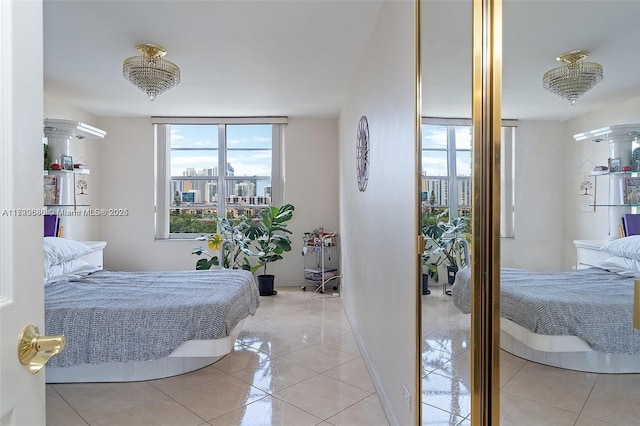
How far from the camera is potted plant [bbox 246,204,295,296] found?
5797 millimetres

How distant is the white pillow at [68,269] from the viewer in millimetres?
3563

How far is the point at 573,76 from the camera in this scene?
74 cm

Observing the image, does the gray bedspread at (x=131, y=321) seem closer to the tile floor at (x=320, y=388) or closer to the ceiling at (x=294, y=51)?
the tile floor at (x=320, y=388)

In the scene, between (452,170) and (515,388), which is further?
(452,170)

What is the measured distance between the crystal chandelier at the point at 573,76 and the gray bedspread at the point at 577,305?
0.31 meters

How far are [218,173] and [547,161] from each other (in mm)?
5941

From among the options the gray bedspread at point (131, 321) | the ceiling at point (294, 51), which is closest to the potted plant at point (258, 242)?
the ceiling at point (294, 51)

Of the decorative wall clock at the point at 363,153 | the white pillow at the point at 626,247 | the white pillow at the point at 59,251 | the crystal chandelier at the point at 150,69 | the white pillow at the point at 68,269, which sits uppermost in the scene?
the crystal chandelier at the point at 150,69

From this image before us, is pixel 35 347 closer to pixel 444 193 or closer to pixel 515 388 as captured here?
pixel 515 388

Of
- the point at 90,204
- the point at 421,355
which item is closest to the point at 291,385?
the point at 421,355

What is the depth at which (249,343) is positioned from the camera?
12.4 ft

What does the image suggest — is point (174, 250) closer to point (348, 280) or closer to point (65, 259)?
point (65, 259)

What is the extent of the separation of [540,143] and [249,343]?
3394mm

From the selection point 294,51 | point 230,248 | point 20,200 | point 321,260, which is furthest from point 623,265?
point 321,260
